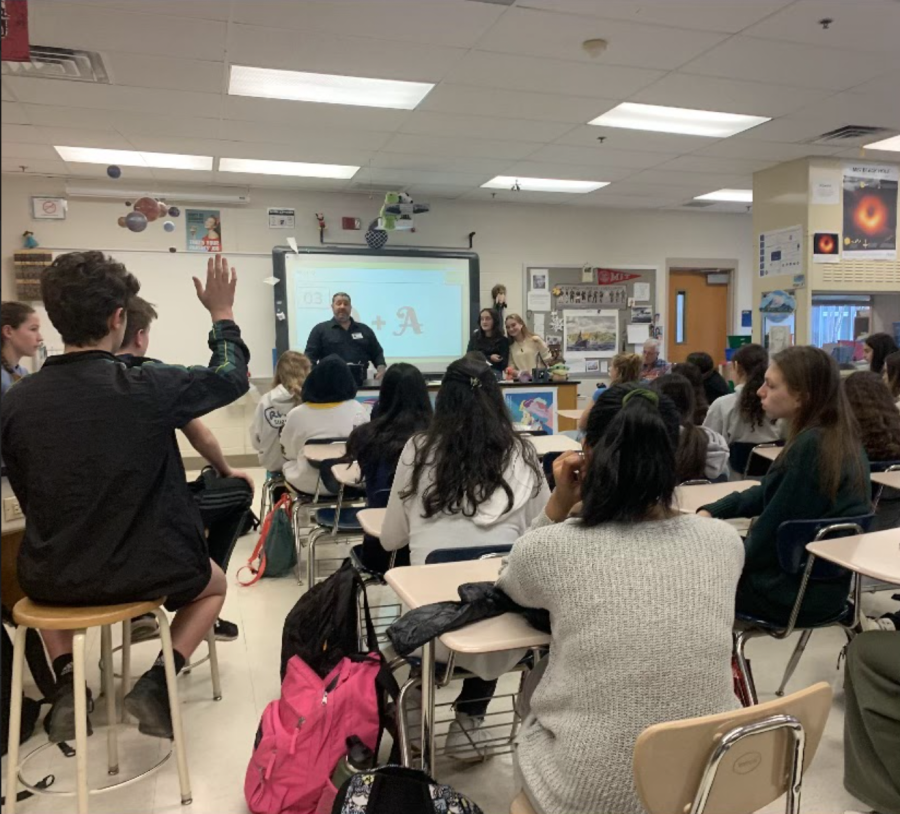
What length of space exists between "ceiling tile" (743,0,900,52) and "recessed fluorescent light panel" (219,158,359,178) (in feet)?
11.8

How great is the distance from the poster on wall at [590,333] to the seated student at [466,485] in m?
6.21

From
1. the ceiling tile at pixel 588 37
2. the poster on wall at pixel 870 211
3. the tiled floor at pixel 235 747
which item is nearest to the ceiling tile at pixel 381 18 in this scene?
the ceiling tile at pixel 588 37

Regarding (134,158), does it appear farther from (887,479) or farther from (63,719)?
(887,479)

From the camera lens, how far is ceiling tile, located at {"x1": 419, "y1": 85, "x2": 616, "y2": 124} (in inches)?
166

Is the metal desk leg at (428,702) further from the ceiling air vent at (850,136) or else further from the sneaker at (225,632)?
the ceiling air vent at (850,136)

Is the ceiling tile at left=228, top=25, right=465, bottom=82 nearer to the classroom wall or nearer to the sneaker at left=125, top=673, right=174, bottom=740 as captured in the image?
the sneaker at left=125, top=673, right=174, bottom=740

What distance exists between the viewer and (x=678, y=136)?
5.19 m

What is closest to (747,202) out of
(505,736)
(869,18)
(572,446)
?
(869,18)

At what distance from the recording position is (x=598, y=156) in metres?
5.78

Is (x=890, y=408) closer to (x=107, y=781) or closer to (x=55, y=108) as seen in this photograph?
(x=107, y=781)

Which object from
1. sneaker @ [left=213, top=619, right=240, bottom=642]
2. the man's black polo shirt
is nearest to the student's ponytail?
sneaker @ [left=213, top=619, right=240, bottom=642]

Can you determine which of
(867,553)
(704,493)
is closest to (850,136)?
(704,493)

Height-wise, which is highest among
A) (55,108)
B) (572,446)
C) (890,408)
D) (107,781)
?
(55,108)

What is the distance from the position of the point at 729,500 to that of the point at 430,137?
3.77 metres
